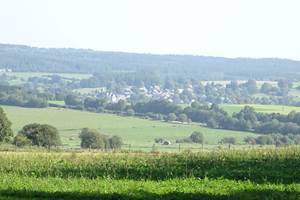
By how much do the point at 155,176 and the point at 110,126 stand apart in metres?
73.3

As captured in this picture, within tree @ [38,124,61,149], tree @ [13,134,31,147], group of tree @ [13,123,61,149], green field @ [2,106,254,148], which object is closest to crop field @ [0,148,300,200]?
tree @ [13,134,31,147]

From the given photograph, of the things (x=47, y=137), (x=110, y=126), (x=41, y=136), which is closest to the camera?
(x=47, y=137)

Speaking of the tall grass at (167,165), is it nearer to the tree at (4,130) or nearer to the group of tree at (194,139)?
the tree at (4,130)

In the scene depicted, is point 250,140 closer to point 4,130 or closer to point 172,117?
point 4,130

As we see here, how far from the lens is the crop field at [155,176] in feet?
88.7

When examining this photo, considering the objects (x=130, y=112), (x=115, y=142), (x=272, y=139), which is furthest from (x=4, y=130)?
(x=130, y=112)

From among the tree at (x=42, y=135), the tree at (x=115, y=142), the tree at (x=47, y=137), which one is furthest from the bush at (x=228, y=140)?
the tree at (x=42, y=135)

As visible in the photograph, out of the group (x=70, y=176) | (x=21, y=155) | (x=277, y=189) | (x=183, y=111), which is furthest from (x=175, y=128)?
(x=277, y=189)

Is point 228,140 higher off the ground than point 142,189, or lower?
lower

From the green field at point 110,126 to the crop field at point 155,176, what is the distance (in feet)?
137

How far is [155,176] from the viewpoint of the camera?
116 feet

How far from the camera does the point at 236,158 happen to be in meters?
42.6

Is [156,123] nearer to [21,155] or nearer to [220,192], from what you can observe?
[21,155]

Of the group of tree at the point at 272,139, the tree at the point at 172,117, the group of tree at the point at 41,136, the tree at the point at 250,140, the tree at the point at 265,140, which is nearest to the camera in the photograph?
the group of tree at the point at 41,136
